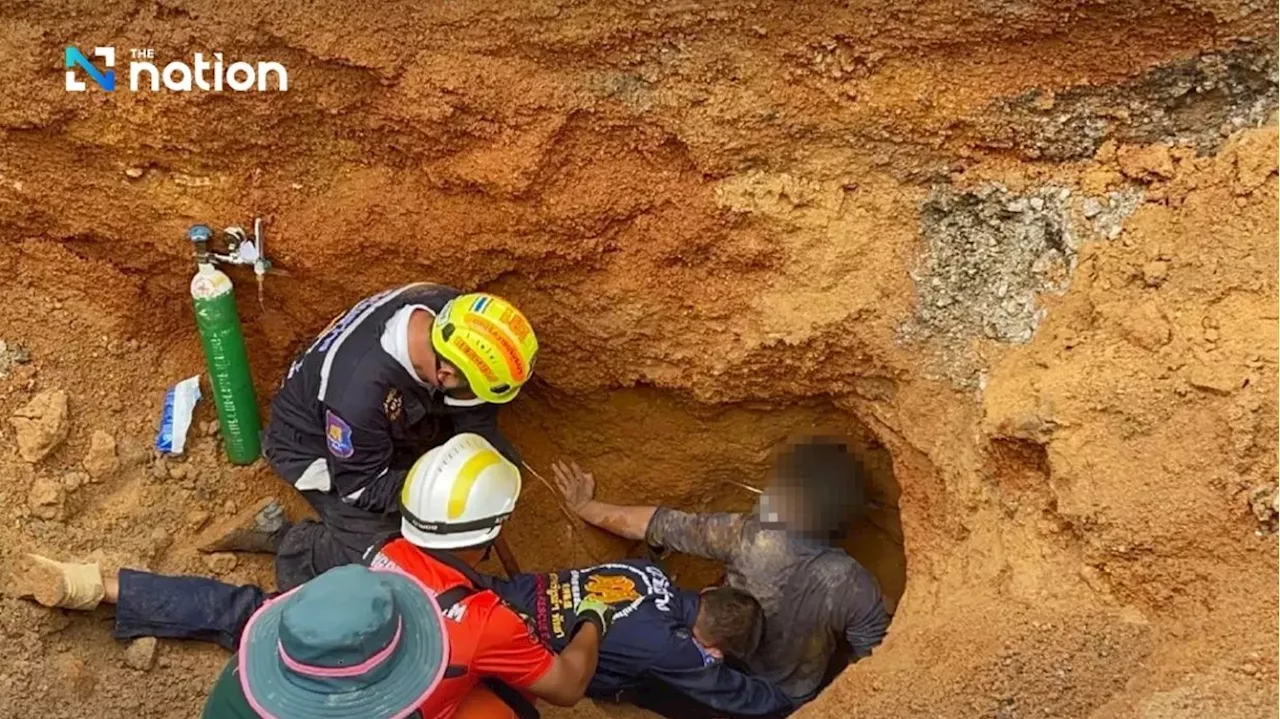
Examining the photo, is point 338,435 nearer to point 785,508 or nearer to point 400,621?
point 400,621

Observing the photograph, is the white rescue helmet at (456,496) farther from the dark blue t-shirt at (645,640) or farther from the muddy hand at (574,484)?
the muddy hand at (574,484)

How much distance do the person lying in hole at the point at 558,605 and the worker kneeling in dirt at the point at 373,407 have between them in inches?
6.8

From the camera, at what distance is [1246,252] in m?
3.30

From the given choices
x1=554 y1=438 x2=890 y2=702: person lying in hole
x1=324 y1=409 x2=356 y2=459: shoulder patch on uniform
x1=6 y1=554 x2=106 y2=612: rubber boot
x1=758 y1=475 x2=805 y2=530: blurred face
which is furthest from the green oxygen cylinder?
x1=758 y1=475 x2=805 y2=530: blurred face

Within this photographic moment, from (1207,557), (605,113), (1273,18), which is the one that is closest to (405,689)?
(605,113)

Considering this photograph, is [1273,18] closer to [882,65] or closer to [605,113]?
[882,65]

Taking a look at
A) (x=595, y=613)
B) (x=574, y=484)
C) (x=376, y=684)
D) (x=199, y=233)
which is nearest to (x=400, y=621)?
(x=376, y=684)

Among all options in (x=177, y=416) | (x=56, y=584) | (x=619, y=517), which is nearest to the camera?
(x=56, y=584)

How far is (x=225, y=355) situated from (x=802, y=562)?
2.12 m

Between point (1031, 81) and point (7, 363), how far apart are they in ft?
11.2

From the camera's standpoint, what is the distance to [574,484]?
15.9 ft

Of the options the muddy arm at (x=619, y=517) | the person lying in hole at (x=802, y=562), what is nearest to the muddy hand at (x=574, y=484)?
the muddy arm at (x=619, y=517)

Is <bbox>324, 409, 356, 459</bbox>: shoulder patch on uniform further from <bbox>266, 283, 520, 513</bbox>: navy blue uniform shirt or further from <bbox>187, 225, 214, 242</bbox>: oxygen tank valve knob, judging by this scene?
<bbox>187, 225, 214, 242</bbox>: oxygen tank valve knob

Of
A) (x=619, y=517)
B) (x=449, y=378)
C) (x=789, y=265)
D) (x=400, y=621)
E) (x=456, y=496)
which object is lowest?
(x=619, y=517)
